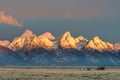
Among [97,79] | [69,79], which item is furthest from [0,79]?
[97,79]

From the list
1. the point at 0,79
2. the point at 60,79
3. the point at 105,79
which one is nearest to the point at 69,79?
the point at 60,79

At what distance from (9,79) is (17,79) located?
1.54m

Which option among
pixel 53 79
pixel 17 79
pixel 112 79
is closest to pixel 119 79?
pixel 112 79

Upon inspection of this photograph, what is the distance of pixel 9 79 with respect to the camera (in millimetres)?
82375

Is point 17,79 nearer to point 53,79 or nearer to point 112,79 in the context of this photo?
point 53,79

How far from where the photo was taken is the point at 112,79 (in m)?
84.6

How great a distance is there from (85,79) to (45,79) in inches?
314

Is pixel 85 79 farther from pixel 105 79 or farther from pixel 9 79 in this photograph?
pixel 9 79

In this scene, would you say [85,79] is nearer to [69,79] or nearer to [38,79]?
[69,79]

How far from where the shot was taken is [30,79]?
274 feet

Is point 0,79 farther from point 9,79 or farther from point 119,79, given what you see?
point 119,79

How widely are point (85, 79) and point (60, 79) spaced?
541 centimetres

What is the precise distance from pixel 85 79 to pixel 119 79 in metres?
6.58

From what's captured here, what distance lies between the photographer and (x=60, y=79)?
8312 cm
